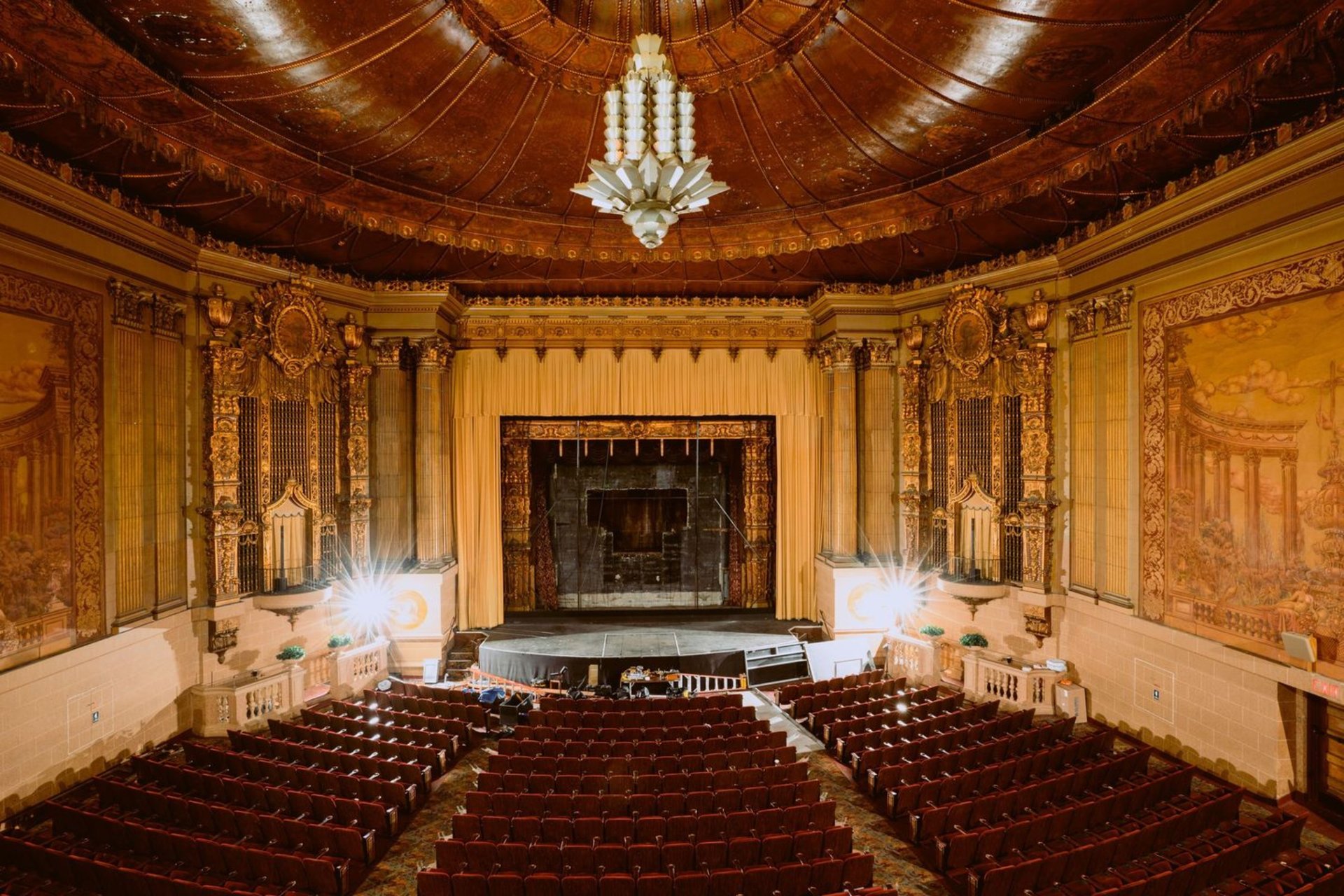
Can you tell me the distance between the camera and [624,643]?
1434 centimetres

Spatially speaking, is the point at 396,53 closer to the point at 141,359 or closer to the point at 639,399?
the point at 141,359

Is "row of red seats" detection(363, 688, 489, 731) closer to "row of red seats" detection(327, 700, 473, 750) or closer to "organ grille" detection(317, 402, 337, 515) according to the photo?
"row of red seats" detection(327, 700, 473, 750)

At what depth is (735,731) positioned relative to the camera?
9711mm

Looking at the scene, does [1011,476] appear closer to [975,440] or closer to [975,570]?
[975,440]

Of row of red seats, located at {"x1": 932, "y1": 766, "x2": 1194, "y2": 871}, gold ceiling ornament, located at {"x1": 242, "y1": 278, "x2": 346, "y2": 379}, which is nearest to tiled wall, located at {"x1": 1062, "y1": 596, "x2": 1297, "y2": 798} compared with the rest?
row of red seats, located at {"x1": 932, "y1": 766, "x2": 1194, "y2": 871}

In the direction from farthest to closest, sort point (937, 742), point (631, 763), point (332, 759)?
point (937, 742) < point (332, 759) < point (631, 763)

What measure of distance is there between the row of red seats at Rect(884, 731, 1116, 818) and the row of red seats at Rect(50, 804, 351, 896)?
595 cm

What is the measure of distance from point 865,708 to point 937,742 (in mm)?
1748

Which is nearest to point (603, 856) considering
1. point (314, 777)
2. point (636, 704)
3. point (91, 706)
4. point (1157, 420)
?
point (314, 777)

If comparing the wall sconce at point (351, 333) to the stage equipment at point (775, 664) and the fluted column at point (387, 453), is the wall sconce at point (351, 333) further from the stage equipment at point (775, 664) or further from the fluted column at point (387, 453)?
the stage equipment at point (775, 664)

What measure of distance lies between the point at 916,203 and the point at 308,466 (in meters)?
12.0

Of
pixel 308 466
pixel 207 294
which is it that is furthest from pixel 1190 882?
pixel 207 294

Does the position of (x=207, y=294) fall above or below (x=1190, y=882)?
above

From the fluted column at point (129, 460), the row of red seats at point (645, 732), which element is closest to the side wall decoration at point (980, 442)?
the row of red seats at point (645, 732)
